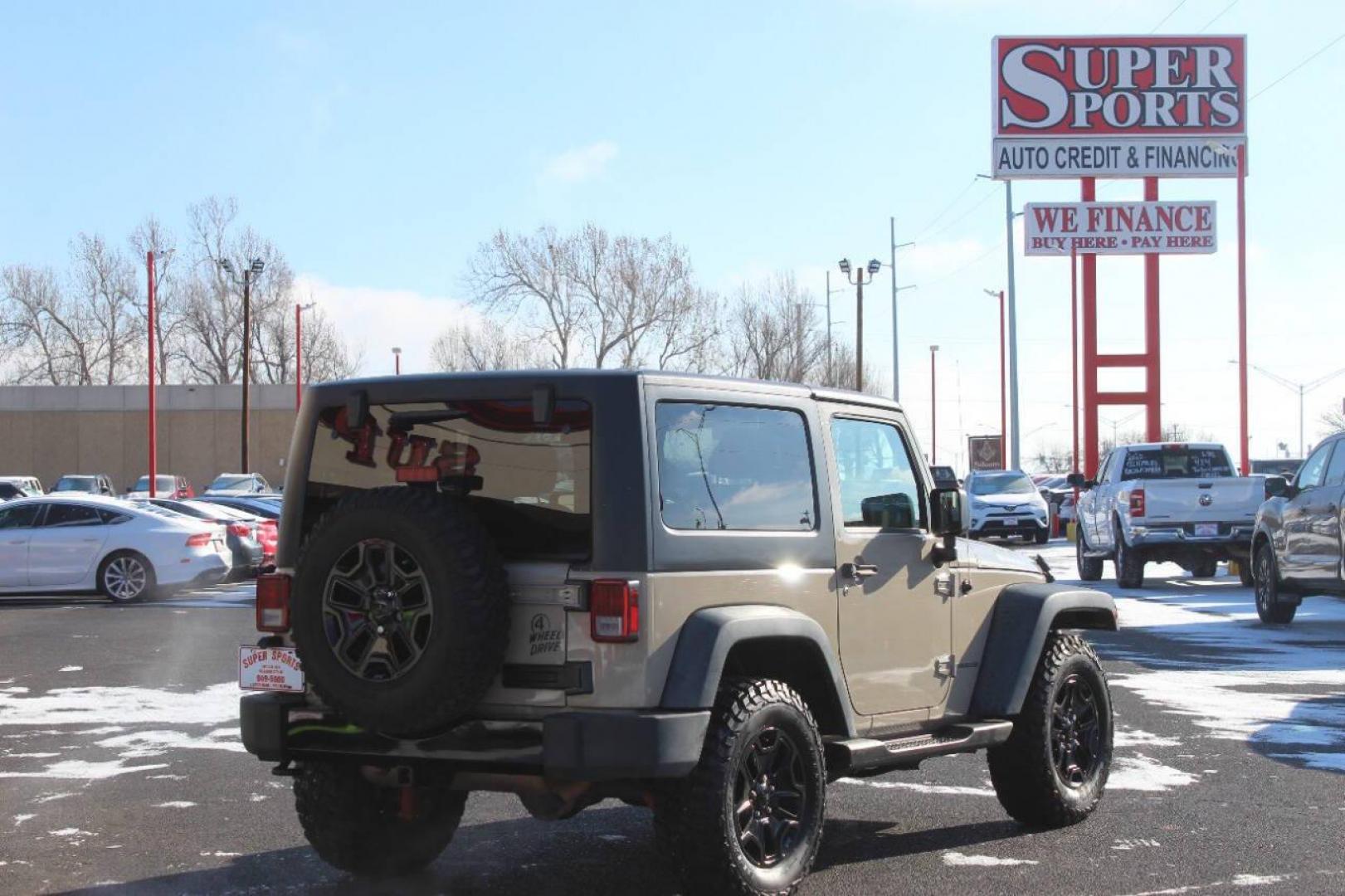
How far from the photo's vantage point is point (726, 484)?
608 cm

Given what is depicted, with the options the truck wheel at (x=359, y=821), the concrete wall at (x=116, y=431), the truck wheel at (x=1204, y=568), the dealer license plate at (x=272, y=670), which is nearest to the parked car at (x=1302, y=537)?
the truck wheel at (x=1204, y=568)

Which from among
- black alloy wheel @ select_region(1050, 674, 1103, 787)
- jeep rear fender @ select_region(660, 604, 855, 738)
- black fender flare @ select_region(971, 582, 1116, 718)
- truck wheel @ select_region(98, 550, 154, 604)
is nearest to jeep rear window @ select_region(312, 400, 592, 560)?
jeep rear fender @ select_region(660, 604, 855, 738)

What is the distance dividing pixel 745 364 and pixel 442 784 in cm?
6401

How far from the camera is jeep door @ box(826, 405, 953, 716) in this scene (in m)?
6.55

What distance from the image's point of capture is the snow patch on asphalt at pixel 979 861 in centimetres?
679

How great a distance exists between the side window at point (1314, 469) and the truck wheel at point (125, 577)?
1441 centimetres

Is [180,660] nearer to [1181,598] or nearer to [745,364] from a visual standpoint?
Result: [1181,598]

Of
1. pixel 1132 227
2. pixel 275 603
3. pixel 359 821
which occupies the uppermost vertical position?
pixel 1132 227

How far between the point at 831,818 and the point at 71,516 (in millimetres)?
17097

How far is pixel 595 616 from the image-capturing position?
552cm

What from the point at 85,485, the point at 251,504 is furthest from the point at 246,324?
the point at 251,504

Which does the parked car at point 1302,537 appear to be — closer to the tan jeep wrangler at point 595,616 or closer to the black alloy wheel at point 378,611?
the tan jeep wrangler at point 595,616

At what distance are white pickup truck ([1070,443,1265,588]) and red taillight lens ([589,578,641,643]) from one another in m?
17.3

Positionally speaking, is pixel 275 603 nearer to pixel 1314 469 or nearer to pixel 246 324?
pixel 1314 469
